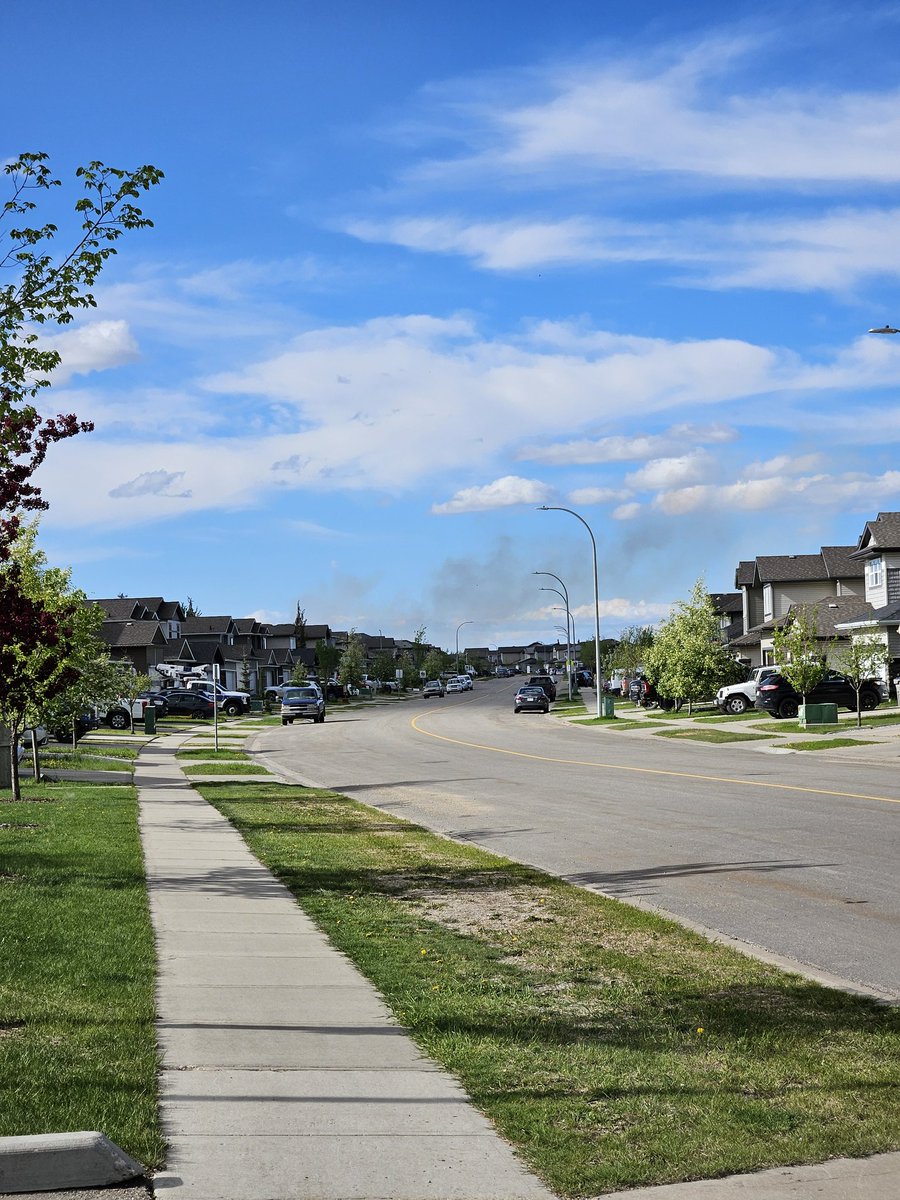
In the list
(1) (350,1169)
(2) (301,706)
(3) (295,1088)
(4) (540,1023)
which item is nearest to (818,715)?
(2) (301,706)

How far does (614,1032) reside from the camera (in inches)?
263

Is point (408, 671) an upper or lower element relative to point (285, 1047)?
upper

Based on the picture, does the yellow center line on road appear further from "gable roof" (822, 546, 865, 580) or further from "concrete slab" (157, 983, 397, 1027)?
"gable roof" (822, 546, 865, 580)

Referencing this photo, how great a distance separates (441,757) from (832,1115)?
1113 inches

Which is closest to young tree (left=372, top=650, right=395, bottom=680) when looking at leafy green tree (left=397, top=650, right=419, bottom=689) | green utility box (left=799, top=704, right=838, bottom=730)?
leafy green tree (left=397, top=650, right=419, bottom=689)

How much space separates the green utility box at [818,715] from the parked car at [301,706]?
2748 cm

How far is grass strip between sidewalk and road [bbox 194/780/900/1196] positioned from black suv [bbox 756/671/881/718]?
115ft

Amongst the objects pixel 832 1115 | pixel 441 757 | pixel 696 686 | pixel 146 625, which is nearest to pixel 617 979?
pixel 832 1115

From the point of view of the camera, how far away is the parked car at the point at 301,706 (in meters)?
61.7

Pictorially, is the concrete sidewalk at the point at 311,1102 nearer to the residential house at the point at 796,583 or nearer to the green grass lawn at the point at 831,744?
the green grass lawn at the point at 831,744

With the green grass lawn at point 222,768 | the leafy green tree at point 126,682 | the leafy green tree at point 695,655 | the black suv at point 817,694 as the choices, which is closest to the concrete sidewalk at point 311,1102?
the green grass lawn at point 222,768

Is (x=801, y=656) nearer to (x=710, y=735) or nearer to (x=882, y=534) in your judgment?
(x=710, y=735)

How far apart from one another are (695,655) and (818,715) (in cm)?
1126

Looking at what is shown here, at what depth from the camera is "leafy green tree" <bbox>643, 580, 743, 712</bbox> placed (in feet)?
168
